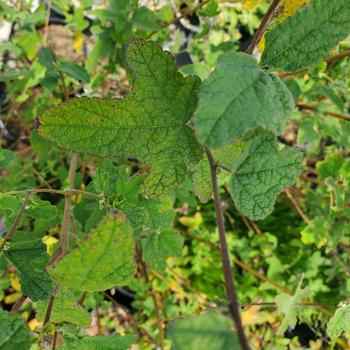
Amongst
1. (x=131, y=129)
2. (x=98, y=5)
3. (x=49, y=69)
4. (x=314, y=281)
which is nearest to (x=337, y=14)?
(x=131, y=129)

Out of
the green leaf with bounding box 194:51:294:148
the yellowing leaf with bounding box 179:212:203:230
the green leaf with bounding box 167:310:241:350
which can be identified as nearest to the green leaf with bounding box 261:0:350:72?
the green leaf with bounding box 194:51:294:148

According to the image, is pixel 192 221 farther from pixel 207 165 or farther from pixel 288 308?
pixel 207 165

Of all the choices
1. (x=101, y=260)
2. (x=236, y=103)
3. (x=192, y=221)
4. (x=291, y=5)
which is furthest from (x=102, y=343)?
(x=192, y=221)

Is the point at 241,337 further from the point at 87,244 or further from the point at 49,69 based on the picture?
the point at 49,69

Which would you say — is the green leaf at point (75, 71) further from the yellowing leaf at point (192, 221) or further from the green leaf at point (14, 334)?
the yellowing leaf at point (192, 221)

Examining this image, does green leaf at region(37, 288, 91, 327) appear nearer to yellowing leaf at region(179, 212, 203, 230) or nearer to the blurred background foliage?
the blurred background foliage

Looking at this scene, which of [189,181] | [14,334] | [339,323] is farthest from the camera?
[189,181]
